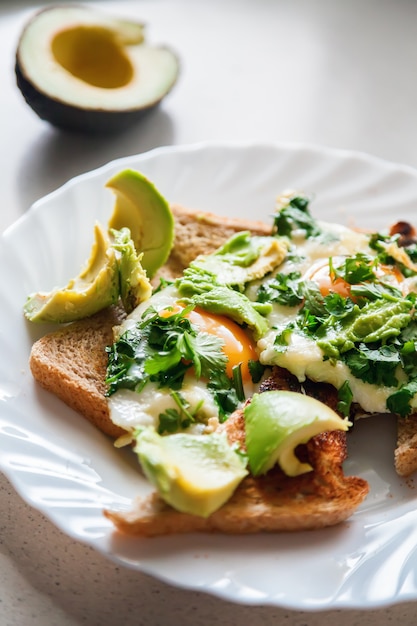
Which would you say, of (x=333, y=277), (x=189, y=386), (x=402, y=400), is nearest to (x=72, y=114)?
(x=333, y=277)

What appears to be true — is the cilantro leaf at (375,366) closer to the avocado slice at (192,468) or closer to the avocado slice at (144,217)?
the avocado slice at (192,468)

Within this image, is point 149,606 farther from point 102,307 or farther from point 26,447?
point 102,307

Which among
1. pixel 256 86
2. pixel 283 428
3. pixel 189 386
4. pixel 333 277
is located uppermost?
pixel 256 86

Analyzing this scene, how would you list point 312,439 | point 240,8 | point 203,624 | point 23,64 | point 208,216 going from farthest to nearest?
point 240,8
point 23,64
point 208,216
point 312,439
point 203,624

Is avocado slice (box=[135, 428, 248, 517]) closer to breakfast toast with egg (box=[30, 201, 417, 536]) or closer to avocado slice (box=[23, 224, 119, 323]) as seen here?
breakfast toast with egg (box=[30, 201, 417, 536])

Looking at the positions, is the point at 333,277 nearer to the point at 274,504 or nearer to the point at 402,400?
the point at 402,400

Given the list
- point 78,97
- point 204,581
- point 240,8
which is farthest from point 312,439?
point 240,8

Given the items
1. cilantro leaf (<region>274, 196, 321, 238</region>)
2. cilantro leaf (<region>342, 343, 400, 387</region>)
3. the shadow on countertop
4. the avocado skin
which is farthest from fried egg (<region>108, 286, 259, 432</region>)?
the shadow on countertop
